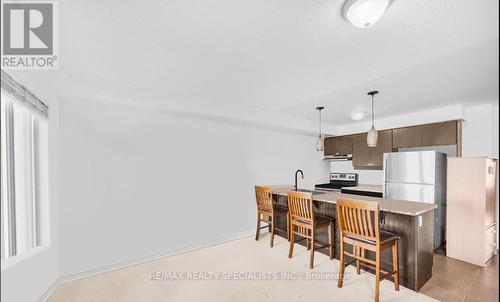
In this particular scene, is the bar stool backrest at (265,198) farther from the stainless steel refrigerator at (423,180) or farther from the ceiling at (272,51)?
the stainless steel refrigerator at (423,180)

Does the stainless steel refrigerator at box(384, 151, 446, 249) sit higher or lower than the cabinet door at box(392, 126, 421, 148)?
lower

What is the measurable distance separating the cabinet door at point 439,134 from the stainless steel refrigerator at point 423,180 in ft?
1.14

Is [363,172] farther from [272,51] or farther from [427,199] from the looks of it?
[272,51]

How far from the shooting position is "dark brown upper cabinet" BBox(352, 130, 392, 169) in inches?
176

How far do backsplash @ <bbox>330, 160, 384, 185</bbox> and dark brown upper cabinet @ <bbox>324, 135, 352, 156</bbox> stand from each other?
1.33 feet

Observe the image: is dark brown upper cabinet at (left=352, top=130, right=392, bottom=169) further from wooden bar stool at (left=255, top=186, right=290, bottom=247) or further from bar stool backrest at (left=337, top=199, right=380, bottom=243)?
bar stool backrest at (left=337, top=199, right=380, bottom=243)

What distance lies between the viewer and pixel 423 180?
3363 mm

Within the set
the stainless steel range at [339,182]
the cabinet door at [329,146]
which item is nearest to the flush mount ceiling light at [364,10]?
the stainless steel range at [339,182]

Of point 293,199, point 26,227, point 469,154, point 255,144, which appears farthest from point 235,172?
point 469,154

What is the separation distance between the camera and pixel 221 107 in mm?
3711

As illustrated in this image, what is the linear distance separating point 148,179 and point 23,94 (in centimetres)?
162

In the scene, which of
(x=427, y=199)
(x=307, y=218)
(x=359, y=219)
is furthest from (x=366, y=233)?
(x=427, y=199)

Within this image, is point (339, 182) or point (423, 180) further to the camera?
point (339, 182)

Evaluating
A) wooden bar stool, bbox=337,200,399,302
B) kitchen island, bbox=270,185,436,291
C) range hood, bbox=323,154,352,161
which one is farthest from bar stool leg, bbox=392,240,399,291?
range hood, bbox=323,154,352,161
